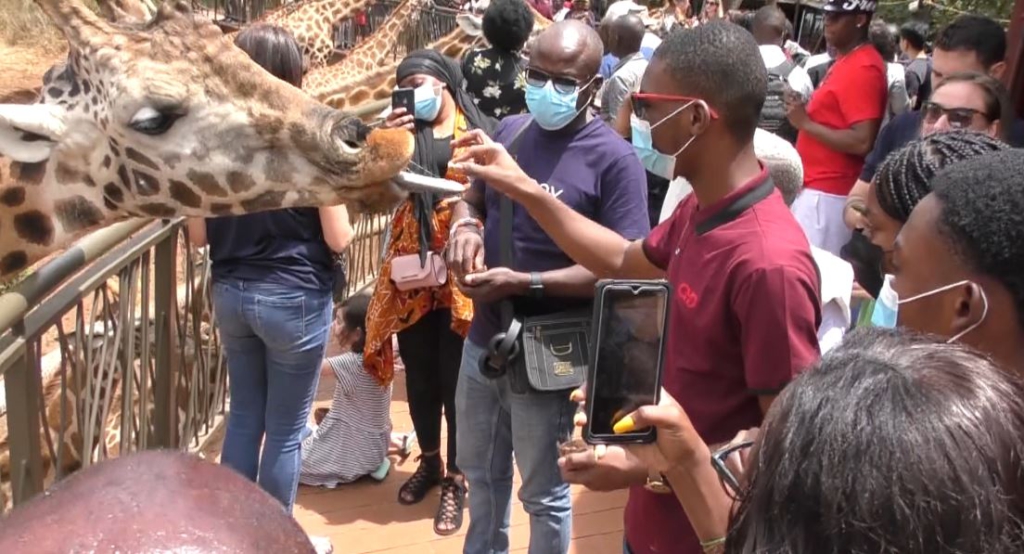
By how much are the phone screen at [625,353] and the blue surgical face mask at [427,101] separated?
2.34 metres

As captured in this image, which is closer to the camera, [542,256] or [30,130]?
[30,130]

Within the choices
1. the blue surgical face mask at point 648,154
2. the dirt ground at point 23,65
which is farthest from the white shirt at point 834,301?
the dirt ground at point 23,65

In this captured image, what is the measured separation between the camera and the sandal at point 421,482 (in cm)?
451

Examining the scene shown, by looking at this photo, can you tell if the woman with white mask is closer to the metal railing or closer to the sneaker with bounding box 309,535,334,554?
the metal railing

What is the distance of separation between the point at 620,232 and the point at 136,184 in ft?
Result: 4.95

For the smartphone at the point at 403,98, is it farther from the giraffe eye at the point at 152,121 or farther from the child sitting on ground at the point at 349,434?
the child sitting on ground at the point at 349,434

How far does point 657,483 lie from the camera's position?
2008 mm

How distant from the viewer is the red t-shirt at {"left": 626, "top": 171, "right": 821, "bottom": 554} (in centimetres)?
197

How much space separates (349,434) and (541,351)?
1.83 m

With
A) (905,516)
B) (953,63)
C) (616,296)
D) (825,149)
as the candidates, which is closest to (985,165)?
(616,296)

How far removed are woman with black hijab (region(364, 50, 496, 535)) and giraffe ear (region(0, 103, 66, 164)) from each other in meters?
1.40

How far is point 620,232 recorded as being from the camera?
10.1 ft

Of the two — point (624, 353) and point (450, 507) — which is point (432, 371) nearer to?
point (450, 507)

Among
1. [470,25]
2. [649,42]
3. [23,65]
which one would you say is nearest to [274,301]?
[649,42]
